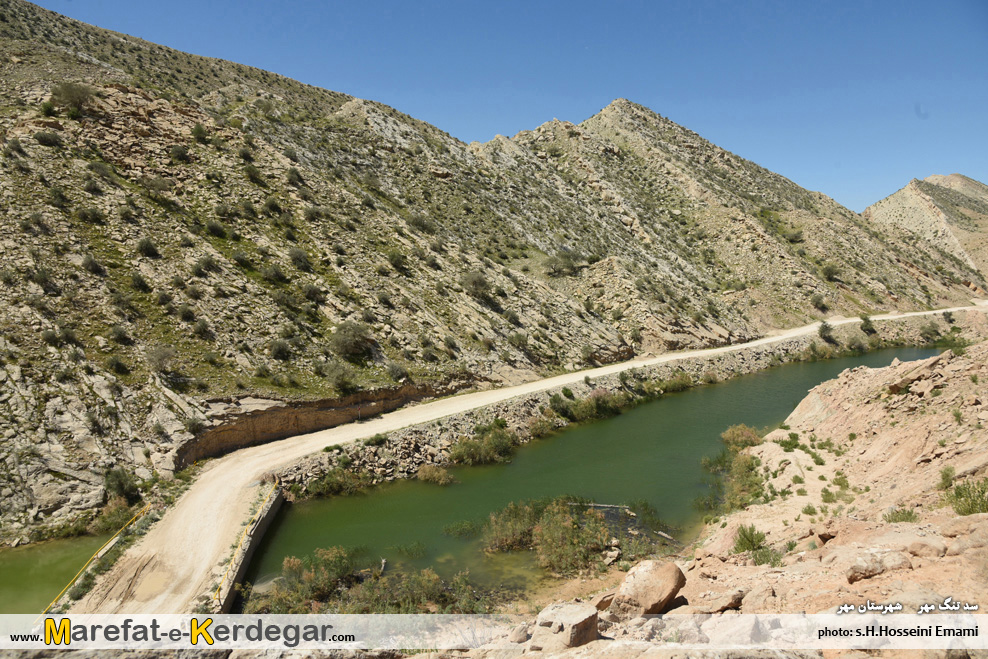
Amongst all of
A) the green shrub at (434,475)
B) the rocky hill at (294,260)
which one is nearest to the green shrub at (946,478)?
the green shrub at (434,475)

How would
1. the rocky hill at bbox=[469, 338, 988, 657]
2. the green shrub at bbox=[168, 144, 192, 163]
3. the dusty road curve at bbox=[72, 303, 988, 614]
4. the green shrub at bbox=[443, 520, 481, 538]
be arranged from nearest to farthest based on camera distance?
the rocky hill at bbox=[469, 338, 988, 657], the dusty road curve at bbox=[72, 303, 988, 614], the green shrub at bbox=[443, 520, 481, 538], the green shrub at bbox=[168, 144, 192, 163]

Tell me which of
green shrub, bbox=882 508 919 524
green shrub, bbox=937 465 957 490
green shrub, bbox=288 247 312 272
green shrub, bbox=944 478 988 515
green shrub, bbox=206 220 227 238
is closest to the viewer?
green shrub, bbox=944 478 988 515

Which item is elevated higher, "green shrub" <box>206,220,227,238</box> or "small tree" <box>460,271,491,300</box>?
"green shrub" <box>206,220,227,238</box>

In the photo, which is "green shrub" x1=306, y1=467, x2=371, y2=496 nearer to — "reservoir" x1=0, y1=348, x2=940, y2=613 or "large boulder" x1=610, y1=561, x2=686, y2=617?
"reservoir" x1=0, y1=348, x2=940, y2=613

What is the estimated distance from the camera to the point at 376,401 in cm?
2756

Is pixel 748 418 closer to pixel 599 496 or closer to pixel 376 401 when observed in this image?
pixel 599 496

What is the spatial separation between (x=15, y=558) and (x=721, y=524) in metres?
21.6

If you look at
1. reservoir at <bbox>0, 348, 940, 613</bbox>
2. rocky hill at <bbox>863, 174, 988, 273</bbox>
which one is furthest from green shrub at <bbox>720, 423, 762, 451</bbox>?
rocky hill at <bbox>863, 174, 988, 273</bbox>

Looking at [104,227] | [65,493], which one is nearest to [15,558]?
[65,493]

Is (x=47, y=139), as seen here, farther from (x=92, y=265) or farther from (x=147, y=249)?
(x=92, y=265)

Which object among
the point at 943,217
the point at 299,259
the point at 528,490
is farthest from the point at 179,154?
the point at 943,217

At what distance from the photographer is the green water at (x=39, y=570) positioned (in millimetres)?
→ 13508

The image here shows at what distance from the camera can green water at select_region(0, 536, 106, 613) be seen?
13508 mm

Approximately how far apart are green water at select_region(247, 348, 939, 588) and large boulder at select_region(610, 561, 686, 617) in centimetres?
588
